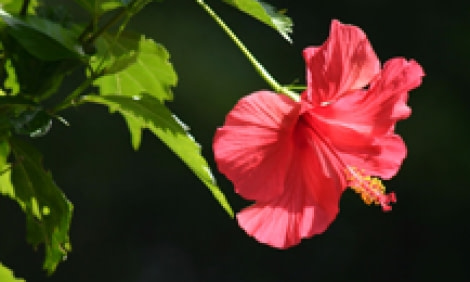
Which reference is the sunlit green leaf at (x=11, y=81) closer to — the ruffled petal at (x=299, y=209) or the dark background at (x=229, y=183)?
the ruffled petal at (x=299, y=209)

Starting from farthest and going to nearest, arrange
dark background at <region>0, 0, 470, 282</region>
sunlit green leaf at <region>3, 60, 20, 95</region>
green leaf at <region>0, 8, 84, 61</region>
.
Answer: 1. dark background at <region>0, 0, 470, 282</region>
2. sunlit green leaf at <region>3, 60, 20, 95</region>
3. green leaf at <region>0, 8, 84, 61</region>

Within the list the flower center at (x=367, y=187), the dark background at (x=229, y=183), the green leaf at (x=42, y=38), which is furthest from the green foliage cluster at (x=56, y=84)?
the dark background at (x=229, y=183)

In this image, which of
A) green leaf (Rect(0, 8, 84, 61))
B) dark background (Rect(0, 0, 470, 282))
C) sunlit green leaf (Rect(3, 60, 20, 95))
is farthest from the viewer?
dark background (Rect(0, 0, 470, 282))

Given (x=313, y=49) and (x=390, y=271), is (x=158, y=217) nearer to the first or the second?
(x=390, y=271)

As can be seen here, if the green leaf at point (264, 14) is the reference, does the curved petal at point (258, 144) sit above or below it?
below

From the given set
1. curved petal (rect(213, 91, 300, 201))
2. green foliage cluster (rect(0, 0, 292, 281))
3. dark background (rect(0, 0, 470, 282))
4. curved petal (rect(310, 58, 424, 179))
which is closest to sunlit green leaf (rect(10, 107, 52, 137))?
green foliage cluster (rect(0, 0, 292, 281))

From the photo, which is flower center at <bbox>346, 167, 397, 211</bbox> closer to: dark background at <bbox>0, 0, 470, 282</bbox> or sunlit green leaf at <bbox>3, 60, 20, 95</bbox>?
sunlit green leaf at <bbox>3, 60, 20, 95</bbox>
